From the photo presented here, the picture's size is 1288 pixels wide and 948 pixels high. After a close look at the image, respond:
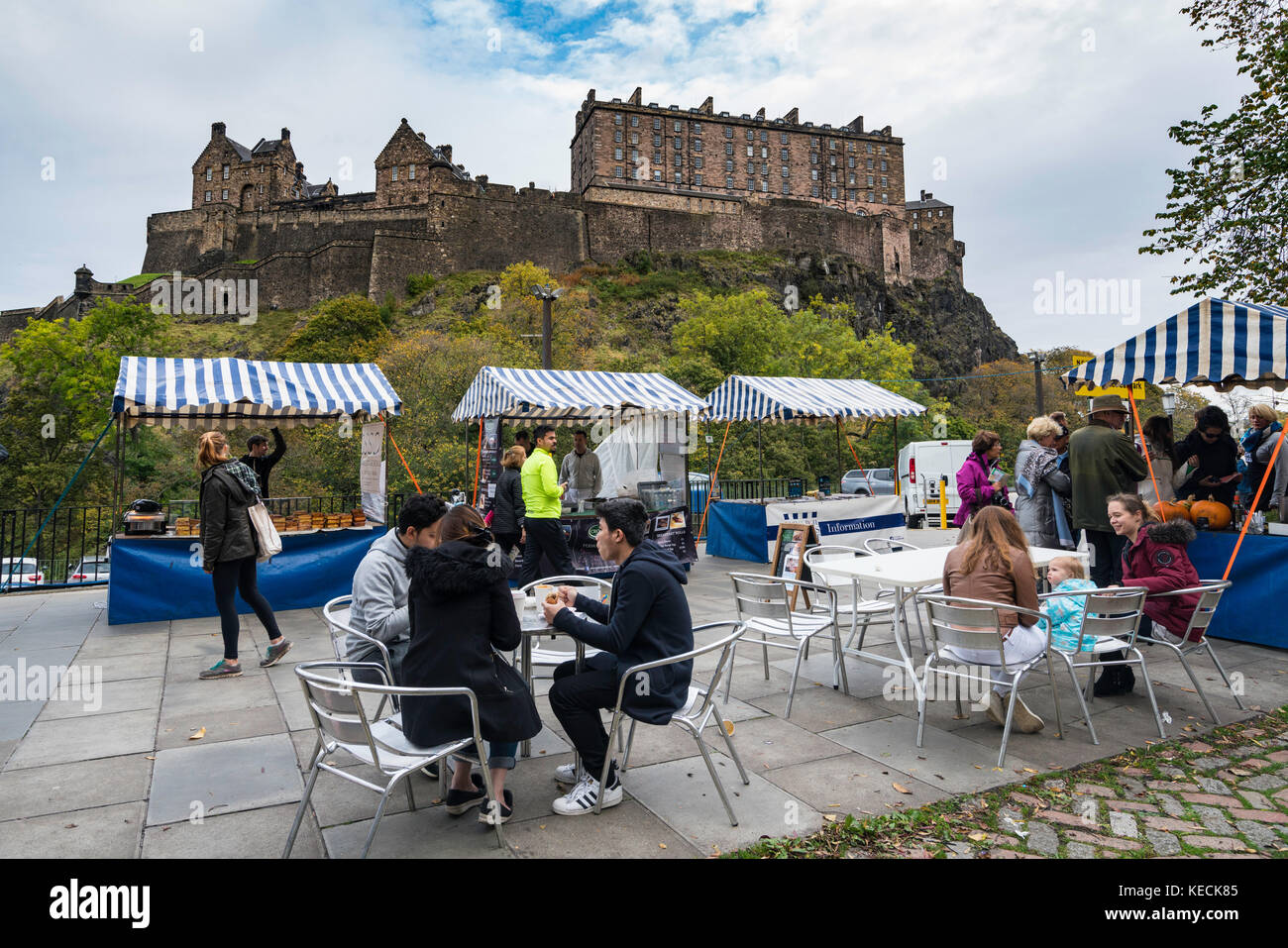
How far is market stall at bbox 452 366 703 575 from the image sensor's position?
10156mm

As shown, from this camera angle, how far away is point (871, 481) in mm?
24344

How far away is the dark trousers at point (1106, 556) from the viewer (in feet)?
21.0

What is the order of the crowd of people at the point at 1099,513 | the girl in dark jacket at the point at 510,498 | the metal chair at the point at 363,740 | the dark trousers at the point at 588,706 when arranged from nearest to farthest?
the metal chair at the point at 363,740, the dark trousers at the point at 588,706, the crowd of people at the point at 1099,513, the girl in dark jacket at the point at 510,498

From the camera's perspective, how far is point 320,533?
8469mm

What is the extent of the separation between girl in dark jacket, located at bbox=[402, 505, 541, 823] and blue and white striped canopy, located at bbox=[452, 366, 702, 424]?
272 inches

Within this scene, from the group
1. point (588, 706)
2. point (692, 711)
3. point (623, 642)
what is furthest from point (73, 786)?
point (692, 711)

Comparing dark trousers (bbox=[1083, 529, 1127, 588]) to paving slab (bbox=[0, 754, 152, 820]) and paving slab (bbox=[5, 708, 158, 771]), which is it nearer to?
paving slab (bbox=[0, 754, 152, 820])

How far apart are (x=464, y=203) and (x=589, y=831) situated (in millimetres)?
55264

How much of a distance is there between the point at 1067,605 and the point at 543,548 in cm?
555

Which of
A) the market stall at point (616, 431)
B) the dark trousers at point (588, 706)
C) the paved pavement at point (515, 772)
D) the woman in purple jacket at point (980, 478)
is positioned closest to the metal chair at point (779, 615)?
the paved pavement at point (515, 772)

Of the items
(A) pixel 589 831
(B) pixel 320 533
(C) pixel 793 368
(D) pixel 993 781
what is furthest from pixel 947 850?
(C) pixel 793 368

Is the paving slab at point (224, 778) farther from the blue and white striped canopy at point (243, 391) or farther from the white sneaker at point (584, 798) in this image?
the blue and white striped canopy at point (243, 391)

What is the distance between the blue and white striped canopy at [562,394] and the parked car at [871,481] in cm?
1309

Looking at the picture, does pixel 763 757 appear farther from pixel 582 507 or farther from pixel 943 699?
pixel 582 507
